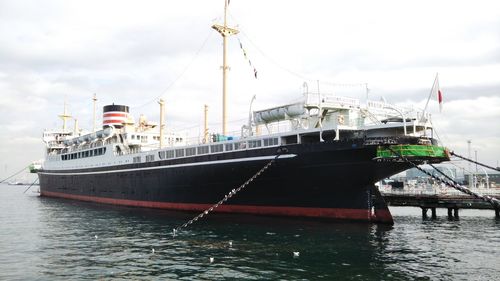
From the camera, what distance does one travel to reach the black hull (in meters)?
29.7


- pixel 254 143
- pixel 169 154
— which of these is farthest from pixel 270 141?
pixel 169 154

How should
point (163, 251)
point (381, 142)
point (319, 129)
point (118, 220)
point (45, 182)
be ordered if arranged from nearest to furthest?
point (163, 251), point (381, 142), point (319, 129), point (118, 220), point (45, 182)

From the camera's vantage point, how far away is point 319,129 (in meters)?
31.1

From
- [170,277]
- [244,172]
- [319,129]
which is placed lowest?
[170,277]

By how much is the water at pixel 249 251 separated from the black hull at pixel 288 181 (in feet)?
4.79

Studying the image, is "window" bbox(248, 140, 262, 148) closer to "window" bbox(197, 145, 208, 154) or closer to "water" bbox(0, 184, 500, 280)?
"window" bbox(197, 145, 208, 154)

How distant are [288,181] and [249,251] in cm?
1102

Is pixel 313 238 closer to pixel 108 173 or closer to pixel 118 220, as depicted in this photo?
pixel 118 220

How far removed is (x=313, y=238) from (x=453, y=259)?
786 centimetres

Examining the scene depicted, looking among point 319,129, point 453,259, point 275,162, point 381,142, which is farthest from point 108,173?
point 453,259

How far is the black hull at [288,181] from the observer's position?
2967cm

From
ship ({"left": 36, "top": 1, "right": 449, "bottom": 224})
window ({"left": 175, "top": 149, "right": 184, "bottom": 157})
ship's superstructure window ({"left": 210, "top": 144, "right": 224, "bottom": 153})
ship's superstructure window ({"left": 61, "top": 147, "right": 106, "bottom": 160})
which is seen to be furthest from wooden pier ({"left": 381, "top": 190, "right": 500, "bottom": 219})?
ship's superstructure window ({"left": 61, "top": 147, "right": 106, "bottom": 160})

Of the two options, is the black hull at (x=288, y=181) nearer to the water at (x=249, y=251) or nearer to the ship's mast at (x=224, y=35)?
the water at (x=249, y=251)

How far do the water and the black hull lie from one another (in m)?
1.46
